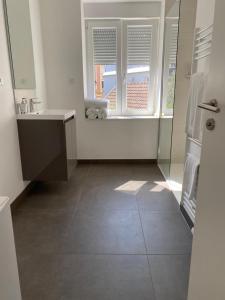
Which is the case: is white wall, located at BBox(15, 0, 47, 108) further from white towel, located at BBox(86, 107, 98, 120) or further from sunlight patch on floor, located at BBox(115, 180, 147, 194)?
sunlight patch on floor, located at BBox(115, 180, 147, 194)

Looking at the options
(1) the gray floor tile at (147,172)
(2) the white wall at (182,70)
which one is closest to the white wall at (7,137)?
(1) the gray floor tile at (147,172)

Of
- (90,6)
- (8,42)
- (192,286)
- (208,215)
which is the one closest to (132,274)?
(192,286)

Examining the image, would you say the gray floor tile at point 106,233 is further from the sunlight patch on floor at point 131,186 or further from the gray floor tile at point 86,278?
the sunlight patch on floor at point 131,186

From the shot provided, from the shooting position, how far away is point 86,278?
153 centimetres

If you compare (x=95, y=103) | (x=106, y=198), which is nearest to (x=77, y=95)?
(x=95, y=103)

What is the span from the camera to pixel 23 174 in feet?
8.37

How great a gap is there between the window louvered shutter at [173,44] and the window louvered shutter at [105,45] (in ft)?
3.05

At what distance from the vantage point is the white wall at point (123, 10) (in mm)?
3398

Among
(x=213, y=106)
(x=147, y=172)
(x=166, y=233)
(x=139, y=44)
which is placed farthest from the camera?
(x=139, y=44)

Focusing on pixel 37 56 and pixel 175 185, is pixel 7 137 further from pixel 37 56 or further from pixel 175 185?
pixel 175 185

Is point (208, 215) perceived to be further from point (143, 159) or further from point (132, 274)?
point (143, 159)

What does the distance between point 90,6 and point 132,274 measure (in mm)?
3541

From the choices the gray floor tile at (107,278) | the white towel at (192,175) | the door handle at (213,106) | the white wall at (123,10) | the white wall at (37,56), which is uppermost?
the white wall at (123,10)

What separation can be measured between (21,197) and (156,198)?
58.7 inches
